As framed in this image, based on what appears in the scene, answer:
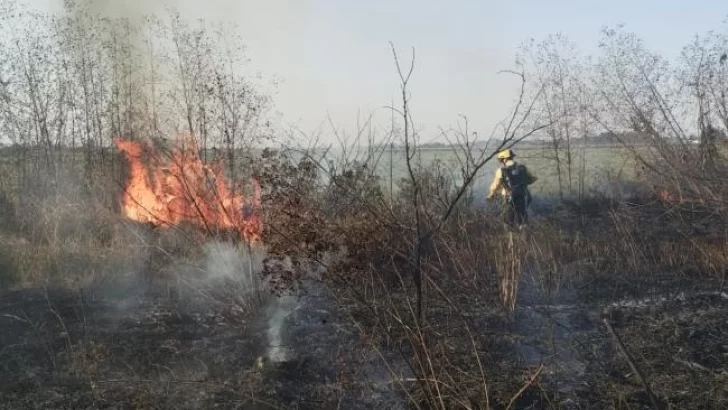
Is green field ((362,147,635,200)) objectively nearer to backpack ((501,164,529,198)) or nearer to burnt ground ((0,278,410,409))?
backpack ((501,164,529,198))

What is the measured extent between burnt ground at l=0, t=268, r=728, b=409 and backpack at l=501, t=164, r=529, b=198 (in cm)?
276

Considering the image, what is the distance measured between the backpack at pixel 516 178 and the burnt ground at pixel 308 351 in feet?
9.04

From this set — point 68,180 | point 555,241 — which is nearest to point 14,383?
point 555,241

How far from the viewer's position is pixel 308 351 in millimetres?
4824

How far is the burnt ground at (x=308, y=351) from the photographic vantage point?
394 cm

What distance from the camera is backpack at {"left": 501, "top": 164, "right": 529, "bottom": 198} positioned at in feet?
29.5

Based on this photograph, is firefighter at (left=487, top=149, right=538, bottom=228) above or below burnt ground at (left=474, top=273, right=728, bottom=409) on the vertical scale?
above

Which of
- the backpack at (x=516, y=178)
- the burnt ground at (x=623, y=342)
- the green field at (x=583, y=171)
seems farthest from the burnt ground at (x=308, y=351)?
the green field at (x=583, y=171)

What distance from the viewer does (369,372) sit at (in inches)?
175

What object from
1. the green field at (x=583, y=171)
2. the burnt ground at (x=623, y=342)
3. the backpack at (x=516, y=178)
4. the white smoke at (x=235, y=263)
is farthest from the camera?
the green field at (x=583, y=171)

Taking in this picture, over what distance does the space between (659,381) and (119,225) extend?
25.7 feet

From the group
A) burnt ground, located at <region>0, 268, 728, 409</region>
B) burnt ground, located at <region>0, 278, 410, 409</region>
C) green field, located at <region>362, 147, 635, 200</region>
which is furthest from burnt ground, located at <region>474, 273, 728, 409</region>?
green field, located at <region>362, 147, 635, 200</region>

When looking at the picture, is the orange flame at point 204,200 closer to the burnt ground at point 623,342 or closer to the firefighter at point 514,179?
the burnt ground at point 623,342

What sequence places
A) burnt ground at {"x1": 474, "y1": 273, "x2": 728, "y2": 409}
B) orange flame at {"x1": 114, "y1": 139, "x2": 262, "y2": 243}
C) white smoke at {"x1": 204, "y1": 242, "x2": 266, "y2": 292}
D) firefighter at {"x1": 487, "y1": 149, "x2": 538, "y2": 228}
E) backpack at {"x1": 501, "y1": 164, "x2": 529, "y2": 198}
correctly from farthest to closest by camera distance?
backpack at {"x1": 501, "y1": 164, "x2": 529, "y2": 198} < firefighter at {"x1": 487, "y1": 149, "x2": 538, "y2": 228} < white smoke at {"x1": 204, "y1": 242, "x2": 266, "y2": 292} < orange flame at {"x1": 114, "y1": 139, "x2": 262, "y2": 243} < burnt ground at {"x1": 474, "y1": 273, "x2": 728, "y2": 409}
